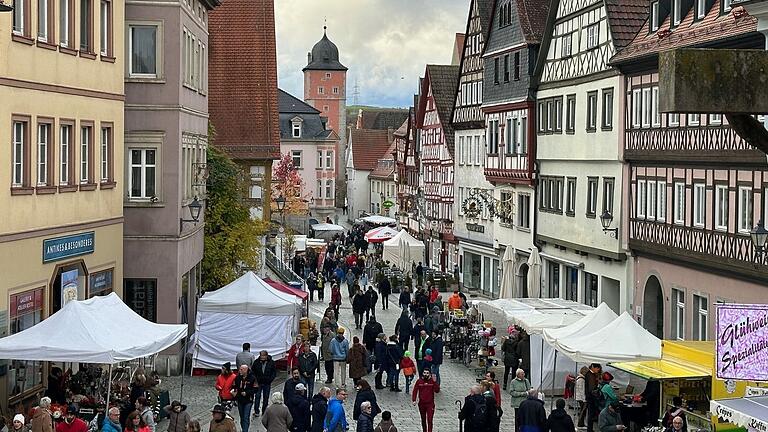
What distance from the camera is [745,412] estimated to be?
10789 millimetres

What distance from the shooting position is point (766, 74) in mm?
5383

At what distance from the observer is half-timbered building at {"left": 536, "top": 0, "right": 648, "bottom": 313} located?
121ft

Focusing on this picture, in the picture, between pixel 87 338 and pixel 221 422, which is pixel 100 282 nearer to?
pixel 87 338

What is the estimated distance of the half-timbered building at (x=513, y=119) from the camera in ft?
150

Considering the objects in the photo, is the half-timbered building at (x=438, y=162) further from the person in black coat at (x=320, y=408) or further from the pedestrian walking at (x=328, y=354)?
the person in black coat at (x=320, y=408)

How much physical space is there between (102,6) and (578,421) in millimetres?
12674

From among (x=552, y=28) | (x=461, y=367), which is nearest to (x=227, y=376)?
(x=461, y=367)

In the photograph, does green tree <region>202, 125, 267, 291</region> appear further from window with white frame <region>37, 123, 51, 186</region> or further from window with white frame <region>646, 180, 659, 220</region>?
window with white frame <region>37, 123, 51, 186</region>

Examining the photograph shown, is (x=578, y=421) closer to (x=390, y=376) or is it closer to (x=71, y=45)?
(x=390, y=376)

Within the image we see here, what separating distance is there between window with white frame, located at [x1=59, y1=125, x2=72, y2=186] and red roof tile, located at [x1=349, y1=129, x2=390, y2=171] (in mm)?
97557

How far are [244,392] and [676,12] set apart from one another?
16990 millimetres

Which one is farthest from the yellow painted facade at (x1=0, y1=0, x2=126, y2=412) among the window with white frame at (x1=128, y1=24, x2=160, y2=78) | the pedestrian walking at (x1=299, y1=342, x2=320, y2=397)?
the pedestrian walking at (x1=299, y1=342, x2=320, y2=397)

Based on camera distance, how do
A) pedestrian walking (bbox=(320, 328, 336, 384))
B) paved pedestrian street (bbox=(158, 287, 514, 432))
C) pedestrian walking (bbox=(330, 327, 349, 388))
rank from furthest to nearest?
pedestrian walking (bbox=(320, 328, 336, 384)) → pedestrian walking (bbox=(330, 327, 349, 388)) → paved pedestrian street (bbox=(158, 287, 514, 432))

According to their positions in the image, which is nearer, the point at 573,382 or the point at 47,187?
the point at 47,187
